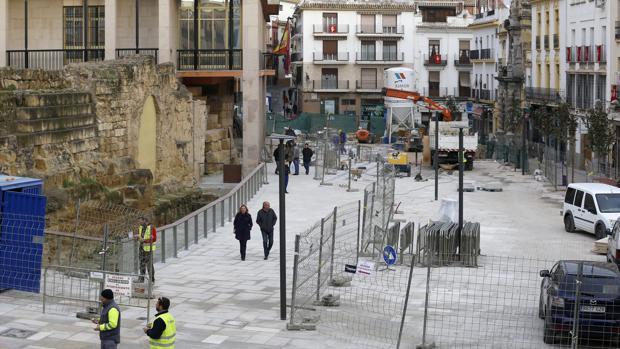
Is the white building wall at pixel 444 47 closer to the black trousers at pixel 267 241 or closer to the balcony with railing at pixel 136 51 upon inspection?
the balcony with railing at pixel 136 51

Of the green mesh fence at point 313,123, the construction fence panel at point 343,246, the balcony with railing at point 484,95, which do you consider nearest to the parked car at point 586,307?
the construction fence panel at point 343,246

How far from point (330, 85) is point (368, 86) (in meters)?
3.00

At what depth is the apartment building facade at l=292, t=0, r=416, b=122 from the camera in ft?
277

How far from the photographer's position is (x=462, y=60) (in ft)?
286

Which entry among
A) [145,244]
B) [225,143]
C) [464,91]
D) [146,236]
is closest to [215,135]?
[225,143]

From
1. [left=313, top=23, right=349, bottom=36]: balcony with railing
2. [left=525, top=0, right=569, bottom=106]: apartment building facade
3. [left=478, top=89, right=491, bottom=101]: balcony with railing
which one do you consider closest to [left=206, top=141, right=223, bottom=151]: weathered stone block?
[left=525, top=0, right=569, bottom=106]: apartment building facade

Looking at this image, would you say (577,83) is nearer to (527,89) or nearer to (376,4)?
(527,89)

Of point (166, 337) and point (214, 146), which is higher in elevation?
point (214, 146)

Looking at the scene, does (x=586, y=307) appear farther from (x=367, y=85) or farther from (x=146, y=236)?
(x=367, y=85)

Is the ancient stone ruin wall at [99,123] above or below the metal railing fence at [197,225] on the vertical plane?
above

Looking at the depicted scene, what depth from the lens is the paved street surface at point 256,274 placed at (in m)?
15.8

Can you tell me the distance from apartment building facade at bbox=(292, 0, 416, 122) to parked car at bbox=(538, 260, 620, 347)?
6863 centimetres

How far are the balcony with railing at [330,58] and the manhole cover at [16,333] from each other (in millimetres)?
70020

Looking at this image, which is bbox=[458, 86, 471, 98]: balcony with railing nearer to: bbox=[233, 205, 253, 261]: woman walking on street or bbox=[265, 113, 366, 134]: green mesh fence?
bbox=[265, 113, 366, 134]: green mesh fence
